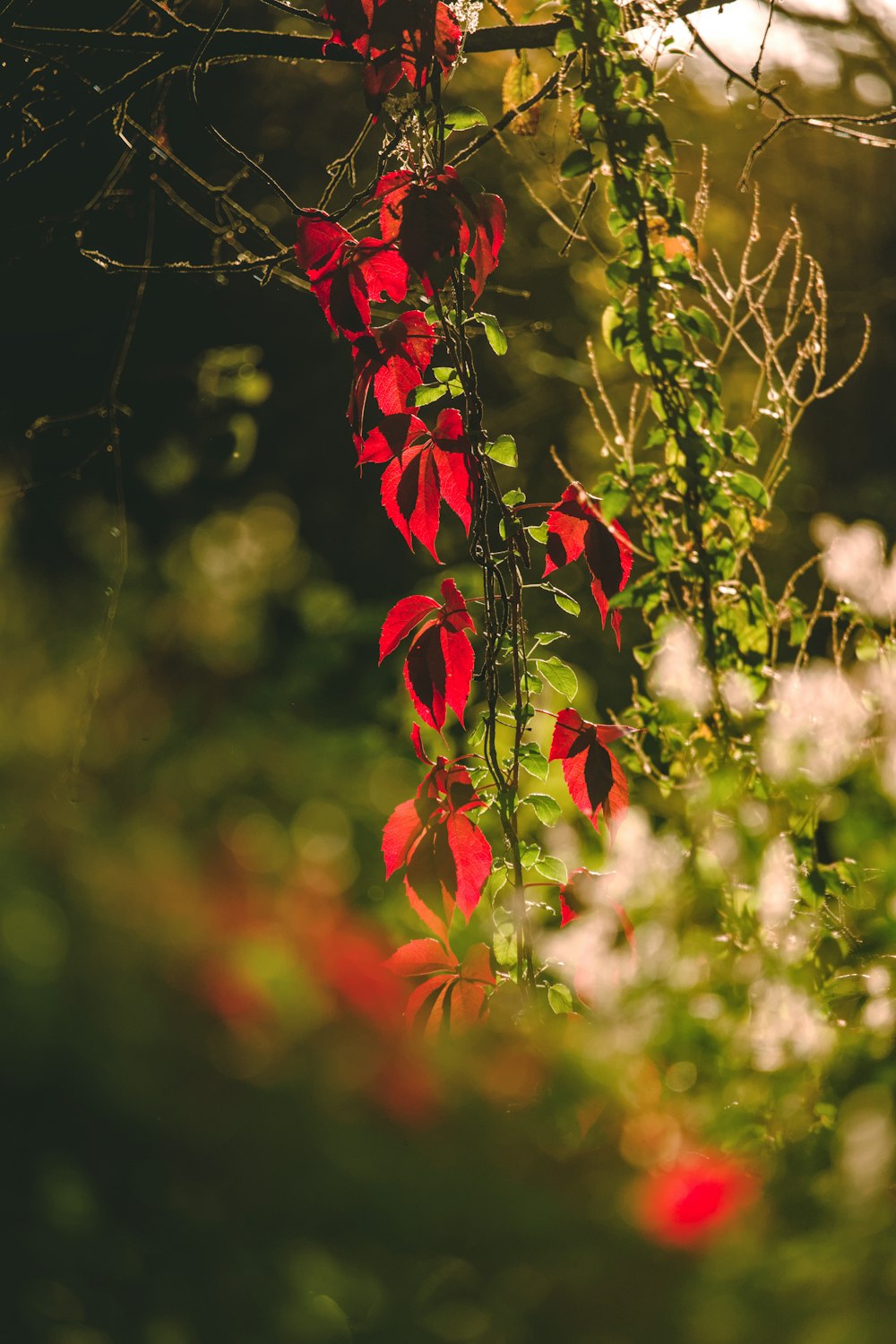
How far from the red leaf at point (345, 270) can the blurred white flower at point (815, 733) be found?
2.98ft

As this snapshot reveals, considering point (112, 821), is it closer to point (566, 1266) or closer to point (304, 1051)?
point (304, 1051)

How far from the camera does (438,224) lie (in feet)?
4.13

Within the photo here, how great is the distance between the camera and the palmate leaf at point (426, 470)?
139cm

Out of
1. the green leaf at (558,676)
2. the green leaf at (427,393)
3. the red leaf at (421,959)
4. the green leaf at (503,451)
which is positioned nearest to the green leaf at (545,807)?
the green leaf at (558,676)

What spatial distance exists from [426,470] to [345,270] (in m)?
0.28

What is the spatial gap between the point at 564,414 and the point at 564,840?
4.44m

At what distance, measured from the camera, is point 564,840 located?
74.6 inches

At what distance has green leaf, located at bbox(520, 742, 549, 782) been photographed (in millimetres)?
1482

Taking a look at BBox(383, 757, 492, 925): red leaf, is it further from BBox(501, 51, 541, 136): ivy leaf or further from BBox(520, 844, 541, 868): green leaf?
BBox(501, 51, 541, 136): ivy leaf

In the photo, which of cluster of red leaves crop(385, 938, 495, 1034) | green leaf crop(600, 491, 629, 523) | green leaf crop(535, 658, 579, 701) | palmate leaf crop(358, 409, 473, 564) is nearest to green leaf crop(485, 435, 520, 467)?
palmate leaf crop(358, 409, 473, 564)

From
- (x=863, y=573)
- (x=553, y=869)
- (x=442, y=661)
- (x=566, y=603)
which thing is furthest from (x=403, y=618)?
(x=863, y=573)

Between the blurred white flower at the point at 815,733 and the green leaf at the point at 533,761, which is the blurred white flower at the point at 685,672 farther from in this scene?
the green leaf at the point at 533,761

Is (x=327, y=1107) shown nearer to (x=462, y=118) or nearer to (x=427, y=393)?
(x=427, y=393)

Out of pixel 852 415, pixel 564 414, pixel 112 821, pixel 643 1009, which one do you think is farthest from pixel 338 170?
→ pixel 852 415
